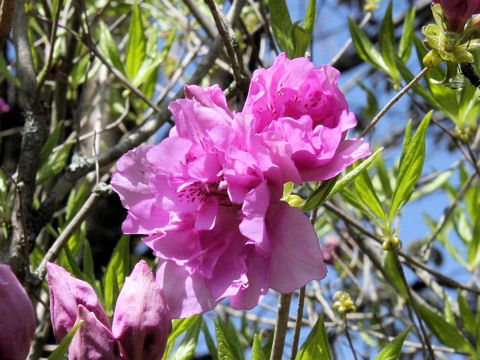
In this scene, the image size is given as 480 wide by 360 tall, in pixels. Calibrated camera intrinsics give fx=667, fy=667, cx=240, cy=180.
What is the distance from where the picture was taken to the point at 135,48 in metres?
1.73

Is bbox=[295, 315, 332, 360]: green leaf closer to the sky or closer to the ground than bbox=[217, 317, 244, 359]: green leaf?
closer to the sky

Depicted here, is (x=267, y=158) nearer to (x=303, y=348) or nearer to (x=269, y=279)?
(x=269, y=279)

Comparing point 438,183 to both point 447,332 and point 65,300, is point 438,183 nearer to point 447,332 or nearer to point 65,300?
point 447,332

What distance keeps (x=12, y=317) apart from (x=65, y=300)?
71 mm

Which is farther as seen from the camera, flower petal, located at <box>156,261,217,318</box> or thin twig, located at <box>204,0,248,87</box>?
thin twig, located at <box>204,0,248,87</box>

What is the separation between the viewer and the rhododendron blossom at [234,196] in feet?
2.39

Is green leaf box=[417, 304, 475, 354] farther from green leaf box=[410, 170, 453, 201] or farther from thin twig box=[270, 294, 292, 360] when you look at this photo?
green leaf box=[410, 170, 453, 201]

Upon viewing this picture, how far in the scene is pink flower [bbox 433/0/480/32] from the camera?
2.69ft

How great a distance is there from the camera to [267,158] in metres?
0.72

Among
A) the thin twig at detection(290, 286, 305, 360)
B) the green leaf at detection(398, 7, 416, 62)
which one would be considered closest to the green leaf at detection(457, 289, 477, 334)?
the green leaf at detection(398, 7, 416, 62)

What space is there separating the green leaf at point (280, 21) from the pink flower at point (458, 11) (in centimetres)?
22

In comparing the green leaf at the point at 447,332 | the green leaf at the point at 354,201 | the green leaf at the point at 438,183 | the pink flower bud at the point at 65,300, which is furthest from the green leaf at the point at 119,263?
the green leaf at the point at 438,183

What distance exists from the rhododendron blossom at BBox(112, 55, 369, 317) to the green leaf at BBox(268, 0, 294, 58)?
0.64ft

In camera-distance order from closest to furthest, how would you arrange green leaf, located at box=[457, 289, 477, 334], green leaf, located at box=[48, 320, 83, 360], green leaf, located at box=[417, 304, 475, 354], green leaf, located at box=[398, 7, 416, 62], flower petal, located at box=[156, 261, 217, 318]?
1. green leaf, located at box=[48, 320, 83, 360]
2. flower petal, located at box=[156, 261, 217, 318]
3. green leaf, located at box=[417, 304, 475, 354]
4. green leaf, located at box=[457, 289, 477, 334]
5. green leaf, located at box=[398, 7, 416, 62]
